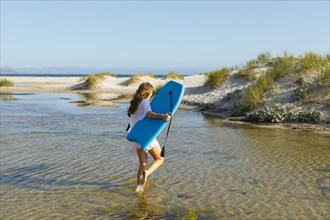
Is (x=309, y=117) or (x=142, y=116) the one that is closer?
(x=142, y=116)

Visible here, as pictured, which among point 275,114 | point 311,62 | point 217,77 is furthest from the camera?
point 217,77

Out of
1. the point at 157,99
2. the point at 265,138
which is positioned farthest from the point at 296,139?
the point at 157,99

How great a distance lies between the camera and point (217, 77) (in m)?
25.6

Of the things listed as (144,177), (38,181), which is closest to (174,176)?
(144,177)

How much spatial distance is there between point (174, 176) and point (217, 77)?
18.0 m

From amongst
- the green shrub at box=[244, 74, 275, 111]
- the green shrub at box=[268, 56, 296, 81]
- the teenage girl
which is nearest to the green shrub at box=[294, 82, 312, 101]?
the green shrub at box=[244, 74, 275, 111]

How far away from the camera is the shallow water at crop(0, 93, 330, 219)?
20.7ft

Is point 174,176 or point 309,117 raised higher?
point 309,117

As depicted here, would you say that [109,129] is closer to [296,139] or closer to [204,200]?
[296,139]

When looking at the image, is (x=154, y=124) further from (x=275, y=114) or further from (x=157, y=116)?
(x=275, y=114)

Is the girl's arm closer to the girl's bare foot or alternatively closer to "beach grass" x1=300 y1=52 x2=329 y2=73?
the girl's bare foot

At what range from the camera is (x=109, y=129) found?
14.6 m

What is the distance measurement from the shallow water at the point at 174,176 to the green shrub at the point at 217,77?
1104 cm

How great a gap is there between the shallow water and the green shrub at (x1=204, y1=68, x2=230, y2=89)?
1104 cm
